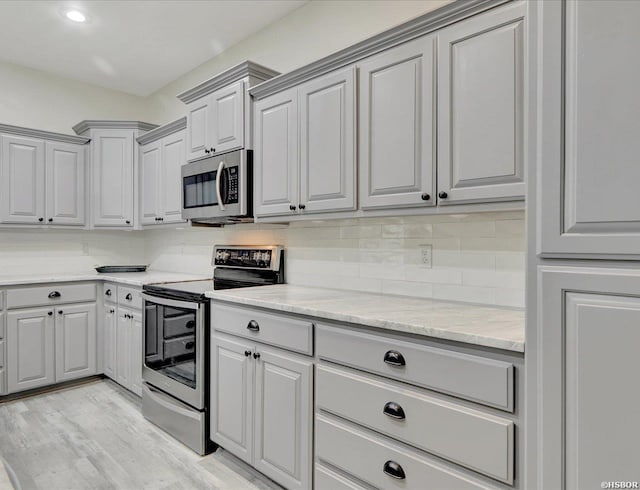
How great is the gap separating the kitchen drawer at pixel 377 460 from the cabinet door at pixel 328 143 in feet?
3.46

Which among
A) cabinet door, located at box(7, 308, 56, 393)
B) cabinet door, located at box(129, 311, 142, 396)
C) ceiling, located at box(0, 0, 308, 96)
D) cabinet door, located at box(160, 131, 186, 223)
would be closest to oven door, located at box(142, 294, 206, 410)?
cabinet door, located at box(129, 311, 142, 396)

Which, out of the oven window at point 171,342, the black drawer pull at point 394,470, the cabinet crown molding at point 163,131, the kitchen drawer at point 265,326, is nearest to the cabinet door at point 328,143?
the kitchen drawer at point 265,326

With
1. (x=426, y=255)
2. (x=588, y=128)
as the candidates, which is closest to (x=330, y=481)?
(x=426, y=255)

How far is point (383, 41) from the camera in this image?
6.32 ft

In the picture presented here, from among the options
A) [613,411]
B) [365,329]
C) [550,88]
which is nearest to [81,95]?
[365,329]

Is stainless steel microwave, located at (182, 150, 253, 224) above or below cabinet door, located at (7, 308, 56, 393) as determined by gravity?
above

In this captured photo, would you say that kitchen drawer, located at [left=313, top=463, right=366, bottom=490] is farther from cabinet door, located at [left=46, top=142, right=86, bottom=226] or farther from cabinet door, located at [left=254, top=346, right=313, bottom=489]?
cabinet door, located at [left=46, top=142, right=86, bottom=226]

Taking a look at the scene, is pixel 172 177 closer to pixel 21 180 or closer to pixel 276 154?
pixel 21 180

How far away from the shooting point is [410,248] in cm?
221

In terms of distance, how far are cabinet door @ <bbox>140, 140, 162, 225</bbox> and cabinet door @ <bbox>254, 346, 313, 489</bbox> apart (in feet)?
7.21

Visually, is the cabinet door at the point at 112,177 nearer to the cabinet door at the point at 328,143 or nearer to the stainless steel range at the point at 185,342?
the stainless steel range at the point at 185,342

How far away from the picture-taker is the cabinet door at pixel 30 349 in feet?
10.6

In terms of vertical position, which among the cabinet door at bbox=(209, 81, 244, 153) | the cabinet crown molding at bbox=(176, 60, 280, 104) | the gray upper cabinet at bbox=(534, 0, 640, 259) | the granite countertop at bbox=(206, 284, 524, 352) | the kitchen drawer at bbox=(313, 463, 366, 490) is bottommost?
the kitchen drawer at bbox=(313, 463, 366, 490)

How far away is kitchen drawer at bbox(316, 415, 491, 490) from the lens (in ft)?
4.53
